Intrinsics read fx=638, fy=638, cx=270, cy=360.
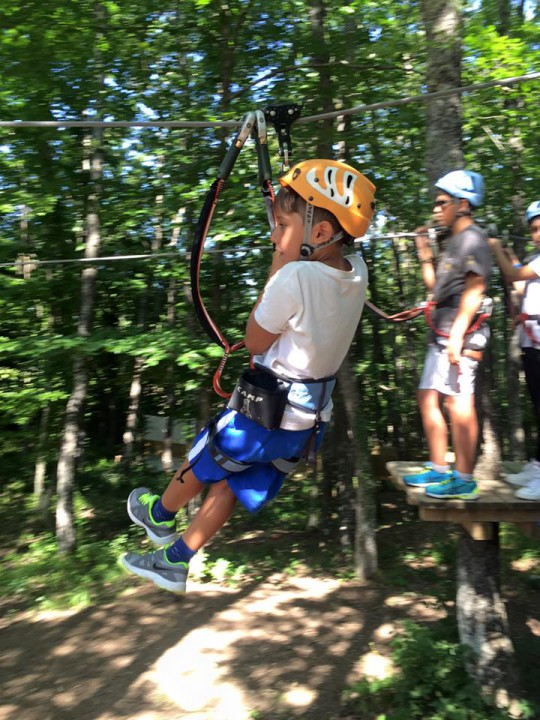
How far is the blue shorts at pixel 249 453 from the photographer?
207cm

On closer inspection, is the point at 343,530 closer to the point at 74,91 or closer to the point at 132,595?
the point at 132,595

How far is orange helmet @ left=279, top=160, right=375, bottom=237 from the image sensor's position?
1967mm

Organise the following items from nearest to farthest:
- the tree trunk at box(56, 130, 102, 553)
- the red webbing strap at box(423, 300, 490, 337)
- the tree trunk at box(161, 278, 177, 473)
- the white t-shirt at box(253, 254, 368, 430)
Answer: the white t-shirt at box(253, 254, 368, 430), the red webbing strap at box(423, 300, 490, 337), the tree trunk at box(56, 130, 102, 553), the tree trunk at box(161, 278, 177, 473)

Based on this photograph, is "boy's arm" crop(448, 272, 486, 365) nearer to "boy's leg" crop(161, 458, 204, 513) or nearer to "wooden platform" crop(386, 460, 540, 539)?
→ "wooden platform" crop(386, 460, 540, 539)

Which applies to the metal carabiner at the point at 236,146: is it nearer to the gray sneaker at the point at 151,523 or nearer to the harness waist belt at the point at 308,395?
the harness waist belt at the point at 308,395

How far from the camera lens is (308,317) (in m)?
1.97

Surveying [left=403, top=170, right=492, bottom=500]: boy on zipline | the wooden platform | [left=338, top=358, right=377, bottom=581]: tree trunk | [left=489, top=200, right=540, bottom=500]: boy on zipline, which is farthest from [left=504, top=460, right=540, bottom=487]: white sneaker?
[left=338, top=358, right=377, bottom=581]: tree trunk

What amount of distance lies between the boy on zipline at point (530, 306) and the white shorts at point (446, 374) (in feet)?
1.38

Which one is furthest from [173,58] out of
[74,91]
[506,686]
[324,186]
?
[506,686]

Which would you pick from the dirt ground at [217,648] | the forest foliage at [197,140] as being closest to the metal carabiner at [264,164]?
the forest foliage at [197,140]

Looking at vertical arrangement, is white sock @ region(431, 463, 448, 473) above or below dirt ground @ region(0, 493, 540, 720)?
above

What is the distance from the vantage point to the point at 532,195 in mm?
6457

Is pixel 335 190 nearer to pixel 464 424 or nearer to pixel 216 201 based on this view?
pixel 216 201

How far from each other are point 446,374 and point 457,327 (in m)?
0.29
